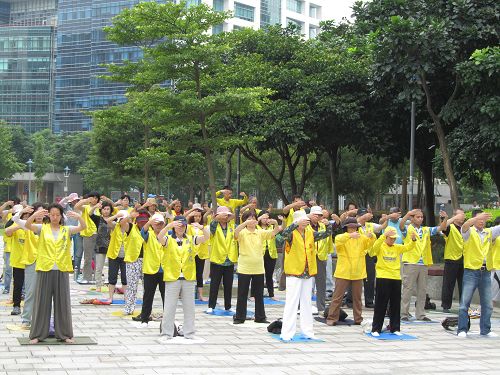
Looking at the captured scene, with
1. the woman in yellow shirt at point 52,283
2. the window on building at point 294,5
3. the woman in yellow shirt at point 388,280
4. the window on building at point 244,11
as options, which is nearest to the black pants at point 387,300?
the woman in yellow shirt at point 388,280

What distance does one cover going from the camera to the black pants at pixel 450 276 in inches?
614

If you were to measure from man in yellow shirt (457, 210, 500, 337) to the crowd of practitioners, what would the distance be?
16 millimetres

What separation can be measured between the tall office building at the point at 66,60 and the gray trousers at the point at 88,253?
274 ft

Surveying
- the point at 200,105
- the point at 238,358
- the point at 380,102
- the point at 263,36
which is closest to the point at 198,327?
the point at 238,358

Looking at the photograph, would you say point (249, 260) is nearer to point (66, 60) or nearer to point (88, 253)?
point (88, 253)

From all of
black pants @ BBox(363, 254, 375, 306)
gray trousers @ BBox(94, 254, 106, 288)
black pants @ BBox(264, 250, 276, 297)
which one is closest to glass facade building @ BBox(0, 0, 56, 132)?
gray trousers @ BBox(94, 254, 106, 288)

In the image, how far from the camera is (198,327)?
12.7 metres

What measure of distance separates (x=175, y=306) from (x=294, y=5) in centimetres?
10147

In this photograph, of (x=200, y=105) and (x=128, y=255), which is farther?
(x=200, y=105)

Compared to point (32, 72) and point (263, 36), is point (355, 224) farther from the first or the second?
point (32, 72)

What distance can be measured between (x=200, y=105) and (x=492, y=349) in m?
8.79

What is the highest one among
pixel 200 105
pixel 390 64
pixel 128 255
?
pixel 390 64

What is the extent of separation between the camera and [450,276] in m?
15.7

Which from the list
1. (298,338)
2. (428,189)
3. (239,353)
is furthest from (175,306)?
(428,189)
